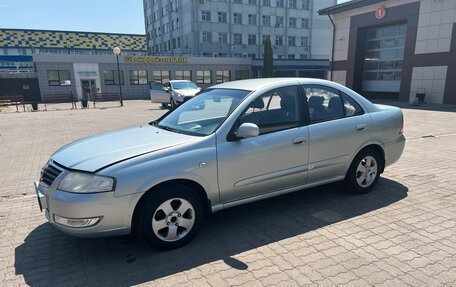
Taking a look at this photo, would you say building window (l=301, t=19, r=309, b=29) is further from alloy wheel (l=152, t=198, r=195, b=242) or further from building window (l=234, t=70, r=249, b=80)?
alloy wheel (l=152, t=198, r=195, b=242)

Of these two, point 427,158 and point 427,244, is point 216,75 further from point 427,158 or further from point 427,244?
point 427,244

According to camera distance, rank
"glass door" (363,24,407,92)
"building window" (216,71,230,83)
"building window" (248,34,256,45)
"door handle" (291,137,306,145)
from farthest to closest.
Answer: "building window" (248,34,256,45) → "building window" (216,71,230,83) → "glass door" (363,24,407,92) → "door handle" (291,137,306,145)

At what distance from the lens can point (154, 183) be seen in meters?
2.96

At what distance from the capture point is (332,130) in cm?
407

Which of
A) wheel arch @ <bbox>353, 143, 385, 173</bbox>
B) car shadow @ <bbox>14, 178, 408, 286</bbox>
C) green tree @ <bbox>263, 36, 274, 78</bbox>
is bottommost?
car shadow @ <bbox>14, 178, 408, 286</bbox>

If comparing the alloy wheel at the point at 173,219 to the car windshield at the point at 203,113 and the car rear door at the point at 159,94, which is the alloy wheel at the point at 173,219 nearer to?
the car windshield at the point at 203,113

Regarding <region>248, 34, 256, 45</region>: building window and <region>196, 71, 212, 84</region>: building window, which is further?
<region>248, 34, 256, 45</region>: building window

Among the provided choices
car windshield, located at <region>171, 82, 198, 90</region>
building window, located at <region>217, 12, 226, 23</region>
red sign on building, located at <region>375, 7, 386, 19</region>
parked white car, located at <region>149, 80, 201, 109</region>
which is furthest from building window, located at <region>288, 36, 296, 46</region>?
car windshield, located at <region>171, 82, 198, 90</region>

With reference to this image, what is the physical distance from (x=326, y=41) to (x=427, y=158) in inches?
2161

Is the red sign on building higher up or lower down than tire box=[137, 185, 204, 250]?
higher up

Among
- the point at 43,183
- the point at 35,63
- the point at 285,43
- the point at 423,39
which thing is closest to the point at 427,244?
the point at 43,183

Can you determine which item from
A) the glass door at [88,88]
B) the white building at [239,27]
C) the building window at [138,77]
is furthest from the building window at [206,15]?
the glass door at [88,88]

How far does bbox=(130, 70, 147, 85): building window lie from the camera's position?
119ft

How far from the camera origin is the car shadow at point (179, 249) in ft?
9.44
